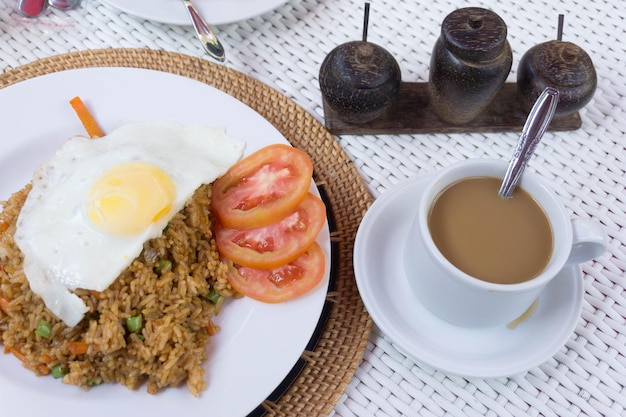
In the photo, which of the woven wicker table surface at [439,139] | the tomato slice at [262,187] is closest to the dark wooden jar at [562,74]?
the woven wicker table surface at [439,139]

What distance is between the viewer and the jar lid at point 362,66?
2.37 metres

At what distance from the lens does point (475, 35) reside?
2.26 metres

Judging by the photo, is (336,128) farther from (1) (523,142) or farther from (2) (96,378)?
(2) (96,378)

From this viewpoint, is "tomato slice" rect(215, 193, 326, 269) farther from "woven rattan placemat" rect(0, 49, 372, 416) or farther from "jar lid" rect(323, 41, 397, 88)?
"jar lid" rect(323, 41, 397, 88)

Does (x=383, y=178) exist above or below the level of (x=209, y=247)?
below

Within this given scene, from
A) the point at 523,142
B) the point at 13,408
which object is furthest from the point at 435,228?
the point at 13,408

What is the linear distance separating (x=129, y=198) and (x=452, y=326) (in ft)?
3.71

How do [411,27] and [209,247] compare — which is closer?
[209,247]

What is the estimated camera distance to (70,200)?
2059 mm

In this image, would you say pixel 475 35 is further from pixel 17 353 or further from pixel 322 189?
pixel 17 353

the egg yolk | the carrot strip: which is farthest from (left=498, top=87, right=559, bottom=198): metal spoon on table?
the carrot strip

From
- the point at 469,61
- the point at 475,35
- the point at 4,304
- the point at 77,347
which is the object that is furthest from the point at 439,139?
the point at 4,304

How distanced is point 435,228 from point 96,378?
1.15 m

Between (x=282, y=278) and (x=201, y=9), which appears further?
(x=201, y=9)
